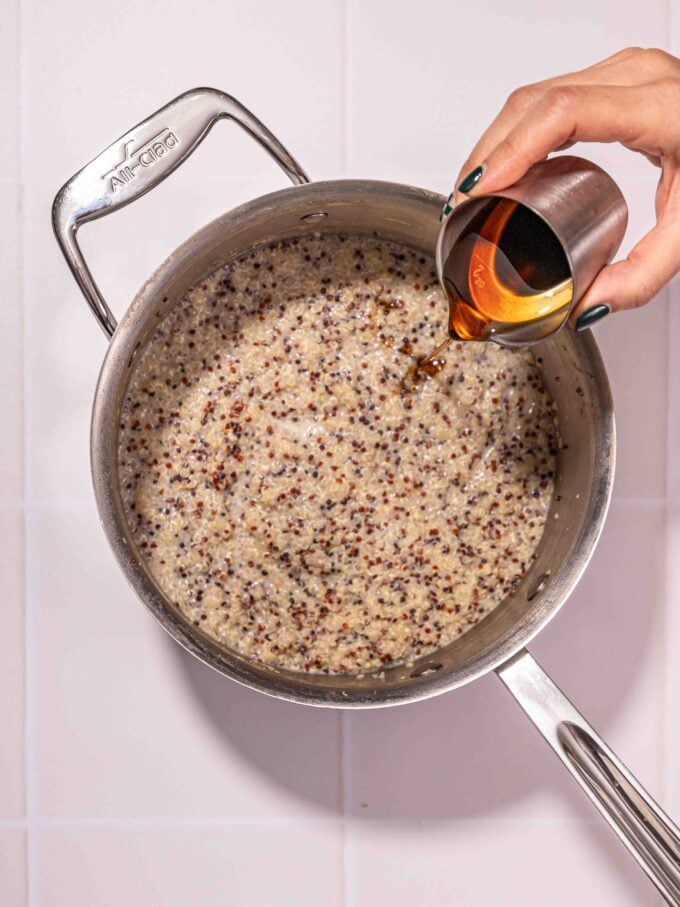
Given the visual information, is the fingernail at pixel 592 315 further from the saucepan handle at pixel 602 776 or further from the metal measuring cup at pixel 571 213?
the saucepan handle at pixel 602 776

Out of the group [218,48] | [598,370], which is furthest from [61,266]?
[598,370]

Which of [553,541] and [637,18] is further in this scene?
[637,18]

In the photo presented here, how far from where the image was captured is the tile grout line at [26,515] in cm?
99

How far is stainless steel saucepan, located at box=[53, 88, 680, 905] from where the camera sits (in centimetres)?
78

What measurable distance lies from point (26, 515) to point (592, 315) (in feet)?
2.05

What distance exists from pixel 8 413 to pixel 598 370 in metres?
0.61

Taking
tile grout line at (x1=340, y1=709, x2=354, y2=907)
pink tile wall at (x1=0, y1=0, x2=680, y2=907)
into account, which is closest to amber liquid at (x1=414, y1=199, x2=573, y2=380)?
pink tile wall at (x1=0, y1=0, x2=680, y2=907)

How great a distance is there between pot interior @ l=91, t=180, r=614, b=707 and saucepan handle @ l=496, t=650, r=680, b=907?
0.04 m

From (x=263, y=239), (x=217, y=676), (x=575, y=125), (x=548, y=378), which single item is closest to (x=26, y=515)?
(x=217, y=676)

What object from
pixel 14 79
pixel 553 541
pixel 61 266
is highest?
pixel 14 79

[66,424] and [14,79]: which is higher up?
[14,79]

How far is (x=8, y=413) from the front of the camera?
3.26 ft

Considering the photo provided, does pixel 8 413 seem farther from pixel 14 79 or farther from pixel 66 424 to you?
pixel 14 79

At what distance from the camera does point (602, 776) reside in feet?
2.60
